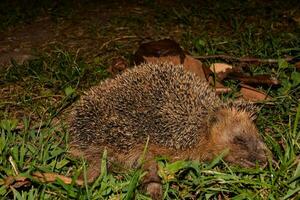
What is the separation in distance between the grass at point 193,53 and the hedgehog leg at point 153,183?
0.06m

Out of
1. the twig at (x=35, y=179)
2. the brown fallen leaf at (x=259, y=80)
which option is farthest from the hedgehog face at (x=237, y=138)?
the twig at (x=35, y=179)

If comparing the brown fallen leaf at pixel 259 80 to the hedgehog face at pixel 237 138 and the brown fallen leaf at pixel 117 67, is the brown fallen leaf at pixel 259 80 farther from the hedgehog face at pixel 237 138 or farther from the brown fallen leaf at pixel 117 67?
the brown fallen leaf at pixel 117 67

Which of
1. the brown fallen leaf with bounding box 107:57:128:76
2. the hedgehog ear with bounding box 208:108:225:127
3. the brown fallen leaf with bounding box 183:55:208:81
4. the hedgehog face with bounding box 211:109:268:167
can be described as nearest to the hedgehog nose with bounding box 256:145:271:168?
the hedgehog face with bounding box 211:109:268:167

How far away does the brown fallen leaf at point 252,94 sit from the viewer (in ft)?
15.1

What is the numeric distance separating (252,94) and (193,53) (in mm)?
1411

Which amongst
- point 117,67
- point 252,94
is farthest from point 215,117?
point 117,67

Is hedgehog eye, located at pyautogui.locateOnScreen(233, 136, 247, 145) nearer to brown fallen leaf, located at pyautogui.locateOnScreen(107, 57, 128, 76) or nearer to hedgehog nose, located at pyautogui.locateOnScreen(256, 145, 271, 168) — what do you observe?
hedgehog nose, located at pyautogui.locateOnScreen(256, 145, 271, 168)

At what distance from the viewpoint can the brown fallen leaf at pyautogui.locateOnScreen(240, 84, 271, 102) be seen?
4613mm

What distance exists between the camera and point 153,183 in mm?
3502

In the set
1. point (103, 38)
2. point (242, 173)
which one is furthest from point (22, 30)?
point (242, 173)

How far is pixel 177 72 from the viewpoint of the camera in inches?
169

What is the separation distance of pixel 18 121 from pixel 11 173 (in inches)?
44.6

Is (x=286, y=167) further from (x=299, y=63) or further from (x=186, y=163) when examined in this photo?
(x=299, y=63)

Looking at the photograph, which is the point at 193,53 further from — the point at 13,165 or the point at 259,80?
the point at 13,165
